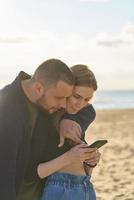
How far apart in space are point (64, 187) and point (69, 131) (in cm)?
35

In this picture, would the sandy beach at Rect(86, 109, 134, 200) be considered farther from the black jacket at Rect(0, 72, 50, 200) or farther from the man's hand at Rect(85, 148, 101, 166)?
the black jacket at Rect(0, 72, 50, 200)

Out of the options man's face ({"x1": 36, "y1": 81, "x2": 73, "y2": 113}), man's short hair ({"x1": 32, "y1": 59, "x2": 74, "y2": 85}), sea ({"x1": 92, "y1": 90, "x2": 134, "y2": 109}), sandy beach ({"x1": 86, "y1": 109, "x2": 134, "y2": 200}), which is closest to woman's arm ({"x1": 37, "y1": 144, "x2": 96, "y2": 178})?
man's face ({"x1": 36, "y1": 81, "x2": 73, "y2": 113})

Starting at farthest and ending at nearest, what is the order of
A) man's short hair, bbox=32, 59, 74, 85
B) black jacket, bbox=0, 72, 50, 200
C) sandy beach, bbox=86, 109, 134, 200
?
sandy beach, bbox=86, 109, 134, 200 → man's short hair, bbox=32, 59, 74, 85 → black jacket, bbox=0, 72, 50, 200

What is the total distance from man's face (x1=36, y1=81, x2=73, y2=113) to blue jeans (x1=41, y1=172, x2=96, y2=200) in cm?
47

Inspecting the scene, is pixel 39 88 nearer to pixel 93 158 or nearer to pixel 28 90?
pixel 28 90

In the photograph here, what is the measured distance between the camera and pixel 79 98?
11.5 ft

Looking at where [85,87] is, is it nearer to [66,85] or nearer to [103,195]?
[66,85]

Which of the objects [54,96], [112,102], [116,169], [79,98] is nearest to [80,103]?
[79,98]

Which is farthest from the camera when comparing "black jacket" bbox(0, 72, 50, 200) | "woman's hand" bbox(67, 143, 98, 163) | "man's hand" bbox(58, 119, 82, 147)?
"man's hand" bbox(58, 119, 82, 147)

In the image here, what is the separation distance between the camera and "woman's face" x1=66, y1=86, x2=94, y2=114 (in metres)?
3.48

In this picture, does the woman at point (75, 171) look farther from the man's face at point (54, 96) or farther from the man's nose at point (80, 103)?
the man's face at point (54, 96)

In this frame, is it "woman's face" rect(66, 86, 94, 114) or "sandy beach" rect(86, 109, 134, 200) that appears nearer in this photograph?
"woman's face" rect(66, 86, 94, 114)

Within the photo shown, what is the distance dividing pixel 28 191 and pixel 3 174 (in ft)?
1.34

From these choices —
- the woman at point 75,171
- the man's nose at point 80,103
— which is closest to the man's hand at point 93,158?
the woman at point 75,171
